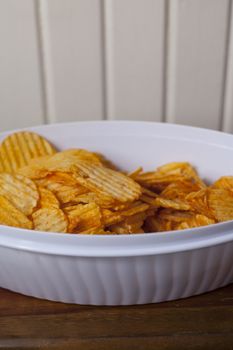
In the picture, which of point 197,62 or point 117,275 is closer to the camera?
point 117,275

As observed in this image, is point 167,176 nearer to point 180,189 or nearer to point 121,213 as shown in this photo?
point 180,189

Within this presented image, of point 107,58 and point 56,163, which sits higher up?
point 107,58

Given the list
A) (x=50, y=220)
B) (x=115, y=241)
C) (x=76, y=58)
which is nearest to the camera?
(x=115, y=241)

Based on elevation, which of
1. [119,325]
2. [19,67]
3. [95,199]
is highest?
[19,67]

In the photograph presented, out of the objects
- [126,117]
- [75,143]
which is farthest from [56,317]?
[126,117]

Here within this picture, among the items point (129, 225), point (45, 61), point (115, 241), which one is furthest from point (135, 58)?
point (115, 241)

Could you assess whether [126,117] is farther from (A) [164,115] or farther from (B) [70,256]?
(B) [70,256]

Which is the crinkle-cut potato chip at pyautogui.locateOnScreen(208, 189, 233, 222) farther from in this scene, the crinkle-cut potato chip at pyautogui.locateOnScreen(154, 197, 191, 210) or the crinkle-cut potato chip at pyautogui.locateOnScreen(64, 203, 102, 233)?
the crinkle-cut potato chip at pyautogui.locateOnScreen(64, 203, 102, 233)

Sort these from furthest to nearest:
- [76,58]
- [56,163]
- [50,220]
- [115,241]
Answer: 1. [76,58]
2. [56,163]
3. [50,220]
4. [115,241]
